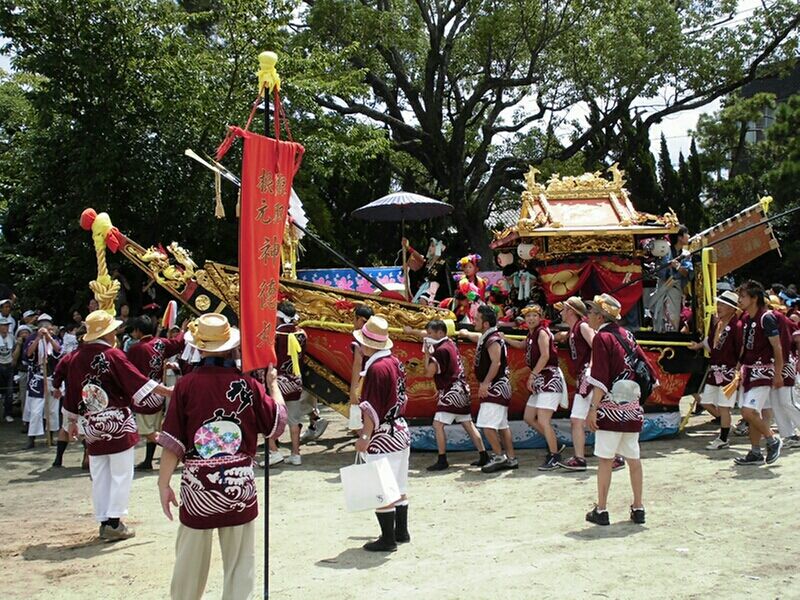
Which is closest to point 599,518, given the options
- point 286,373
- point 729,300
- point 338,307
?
point 729,300

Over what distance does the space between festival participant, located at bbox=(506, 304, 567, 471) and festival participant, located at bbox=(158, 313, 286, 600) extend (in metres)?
5.16

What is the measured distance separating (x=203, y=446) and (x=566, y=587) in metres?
2.39

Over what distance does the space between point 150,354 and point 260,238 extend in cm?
443

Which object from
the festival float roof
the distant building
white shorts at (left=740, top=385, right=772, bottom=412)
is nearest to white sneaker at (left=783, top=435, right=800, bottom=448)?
white shorts at (left=740, top=385, right=772, bottom=412)

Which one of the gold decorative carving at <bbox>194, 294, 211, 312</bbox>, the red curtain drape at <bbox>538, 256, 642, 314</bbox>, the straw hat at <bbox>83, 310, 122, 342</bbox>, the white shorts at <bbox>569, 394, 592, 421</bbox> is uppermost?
the red curtain drape at <bbox>538, 256, 642, 314</bbox>

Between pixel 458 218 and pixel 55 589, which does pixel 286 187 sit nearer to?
pixel 55 589

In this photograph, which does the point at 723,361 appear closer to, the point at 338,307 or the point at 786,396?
the point at 786,396

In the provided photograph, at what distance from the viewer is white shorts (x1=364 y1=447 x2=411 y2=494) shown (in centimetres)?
631

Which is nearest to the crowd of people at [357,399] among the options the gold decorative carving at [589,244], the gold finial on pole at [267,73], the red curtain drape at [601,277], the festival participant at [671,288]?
the red curtain drape at [601,277]

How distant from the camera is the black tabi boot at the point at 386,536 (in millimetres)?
6191


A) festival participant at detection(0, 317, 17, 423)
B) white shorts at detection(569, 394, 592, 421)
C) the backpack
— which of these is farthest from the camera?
festival participant at detection(0, 317, 17, 423)

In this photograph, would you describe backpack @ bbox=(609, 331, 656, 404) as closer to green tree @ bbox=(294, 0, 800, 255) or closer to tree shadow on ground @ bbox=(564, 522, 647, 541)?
tree shadow on ground @ bbox=(564, 522, 647, 541)

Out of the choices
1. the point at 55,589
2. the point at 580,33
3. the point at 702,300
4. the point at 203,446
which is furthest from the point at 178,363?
the point at 580,33

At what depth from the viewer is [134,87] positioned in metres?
13.6
